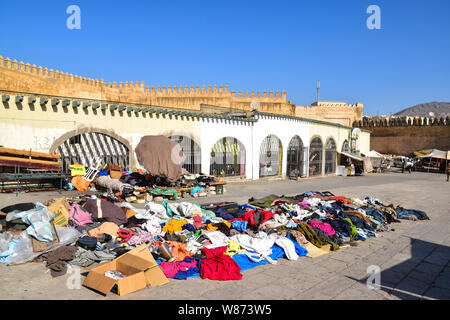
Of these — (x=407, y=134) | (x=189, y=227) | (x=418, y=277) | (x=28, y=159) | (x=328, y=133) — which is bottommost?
(x=418, y=277)

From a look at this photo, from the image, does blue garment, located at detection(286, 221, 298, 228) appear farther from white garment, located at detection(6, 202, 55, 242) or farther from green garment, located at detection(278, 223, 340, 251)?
white garment, located at detection(6, 202, 55, 242)

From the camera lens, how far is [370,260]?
Result: 6.20m

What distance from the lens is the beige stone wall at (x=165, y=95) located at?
78.5 ft

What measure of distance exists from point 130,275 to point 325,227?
4.56 m

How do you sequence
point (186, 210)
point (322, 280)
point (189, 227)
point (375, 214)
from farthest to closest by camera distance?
point (375, 214) < point (186, 210) < point (189, 227) < point (322, 280)

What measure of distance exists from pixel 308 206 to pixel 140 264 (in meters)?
6.14

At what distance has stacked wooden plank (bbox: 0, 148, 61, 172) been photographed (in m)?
10.4

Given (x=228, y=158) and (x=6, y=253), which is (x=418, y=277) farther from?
(x=228, y=158)

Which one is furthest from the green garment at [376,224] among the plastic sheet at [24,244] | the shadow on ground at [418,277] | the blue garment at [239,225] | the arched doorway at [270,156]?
the arched doorway at [270,156]

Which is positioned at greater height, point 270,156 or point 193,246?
point 270,156

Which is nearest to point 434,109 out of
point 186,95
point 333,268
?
point 186,95

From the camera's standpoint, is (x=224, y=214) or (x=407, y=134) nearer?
(x=224, y=214)

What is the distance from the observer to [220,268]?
5.25 metres

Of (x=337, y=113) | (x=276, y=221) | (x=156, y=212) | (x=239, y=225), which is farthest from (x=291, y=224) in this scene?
(x=337, y=113)
